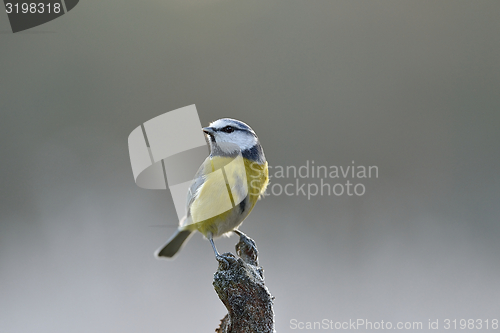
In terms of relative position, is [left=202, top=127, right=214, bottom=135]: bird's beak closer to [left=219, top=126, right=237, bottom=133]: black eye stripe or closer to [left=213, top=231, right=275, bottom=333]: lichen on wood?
[left=219, top=126, right=237, bottom=133]: black eye stripe

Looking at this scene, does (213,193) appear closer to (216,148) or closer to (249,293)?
(216,148)

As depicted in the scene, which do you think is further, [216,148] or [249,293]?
[216,148]

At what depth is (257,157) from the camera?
1.56 m

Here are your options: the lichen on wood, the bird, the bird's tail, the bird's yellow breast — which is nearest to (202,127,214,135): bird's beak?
the bird

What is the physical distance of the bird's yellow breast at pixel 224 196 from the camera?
1.44 m

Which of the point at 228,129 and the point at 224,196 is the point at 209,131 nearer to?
the point at 228,129

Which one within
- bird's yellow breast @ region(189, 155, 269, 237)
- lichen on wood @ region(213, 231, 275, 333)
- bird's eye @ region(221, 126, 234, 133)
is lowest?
lichen on wood @ region(213, 231, 275, 333)

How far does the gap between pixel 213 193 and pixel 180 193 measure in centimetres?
20

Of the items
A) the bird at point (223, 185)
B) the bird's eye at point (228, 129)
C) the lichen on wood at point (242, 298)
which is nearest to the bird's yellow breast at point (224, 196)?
the bird at point (223, 185)

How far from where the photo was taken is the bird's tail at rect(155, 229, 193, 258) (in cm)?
145

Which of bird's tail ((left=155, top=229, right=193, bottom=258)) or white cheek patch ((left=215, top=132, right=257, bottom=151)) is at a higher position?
white cheek patch ((left=215, top=132, right=257, bottom=151))

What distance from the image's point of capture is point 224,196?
4.72 feet

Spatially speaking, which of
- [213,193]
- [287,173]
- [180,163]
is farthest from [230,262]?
[287,173]

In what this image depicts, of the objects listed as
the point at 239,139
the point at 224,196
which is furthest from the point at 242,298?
the point at 239,139
